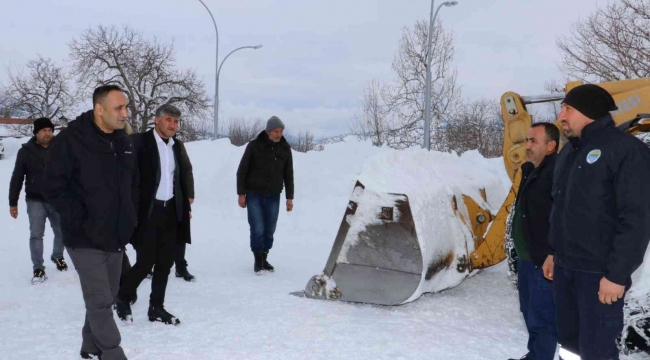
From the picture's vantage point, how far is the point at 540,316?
3.56m

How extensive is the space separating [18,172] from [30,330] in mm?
2601

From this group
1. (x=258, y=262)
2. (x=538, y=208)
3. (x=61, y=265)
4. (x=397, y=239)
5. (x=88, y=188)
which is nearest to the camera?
(x=88, y=188)

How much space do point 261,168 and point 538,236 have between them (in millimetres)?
3764

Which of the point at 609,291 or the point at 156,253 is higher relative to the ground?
the point at 609,291

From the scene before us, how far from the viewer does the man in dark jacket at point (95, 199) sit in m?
3.39

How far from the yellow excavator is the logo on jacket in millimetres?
1683

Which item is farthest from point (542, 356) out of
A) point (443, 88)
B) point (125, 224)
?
point (443, 88)

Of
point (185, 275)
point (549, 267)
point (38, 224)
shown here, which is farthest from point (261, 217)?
point (549, 267)

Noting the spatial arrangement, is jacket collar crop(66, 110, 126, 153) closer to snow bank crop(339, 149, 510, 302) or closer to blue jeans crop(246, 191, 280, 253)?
snow bank crop(339, 149, 510, 302)

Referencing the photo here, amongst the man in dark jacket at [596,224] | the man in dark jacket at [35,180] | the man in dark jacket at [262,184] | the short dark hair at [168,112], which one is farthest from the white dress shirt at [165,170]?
the man in dark jacket at [596,224]

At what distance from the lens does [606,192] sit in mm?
2736

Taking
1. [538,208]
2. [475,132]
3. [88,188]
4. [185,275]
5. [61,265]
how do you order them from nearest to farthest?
[88,188] < [538,208] < [185,275] < [61,265] < [475,132]

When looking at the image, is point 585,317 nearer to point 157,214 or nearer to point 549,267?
point 549,267

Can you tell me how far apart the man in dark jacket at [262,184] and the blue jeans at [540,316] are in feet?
11.7
